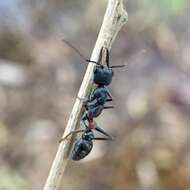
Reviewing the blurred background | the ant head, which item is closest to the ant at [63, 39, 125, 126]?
the ant head

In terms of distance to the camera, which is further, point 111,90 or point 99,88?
point 111,90

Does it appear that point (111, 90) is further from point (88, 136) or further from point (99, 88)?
point (99, 88)

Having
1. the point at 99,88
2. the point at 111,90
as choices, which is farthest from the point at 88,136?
the point at 111,90

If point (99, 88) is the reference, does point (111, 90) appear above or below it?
above

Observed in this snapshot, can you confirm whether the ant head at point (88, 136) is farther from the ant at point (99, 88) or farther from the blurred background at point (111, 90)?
the blurred background at point (111, 90)

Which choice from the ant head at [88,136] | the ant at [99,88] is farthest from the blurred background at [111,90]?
the ant at [99,88]

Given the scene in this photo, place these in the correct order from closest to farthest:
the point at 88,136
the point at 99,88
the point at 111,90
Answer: the point at 99,88 → the point at 88,136 → the point at 111,90

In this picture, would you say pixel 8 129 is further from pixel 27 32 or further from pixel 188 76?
pixel 188 76

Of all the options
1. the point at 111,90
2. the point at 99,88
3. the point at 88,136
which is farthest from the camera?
the point at 111,90
